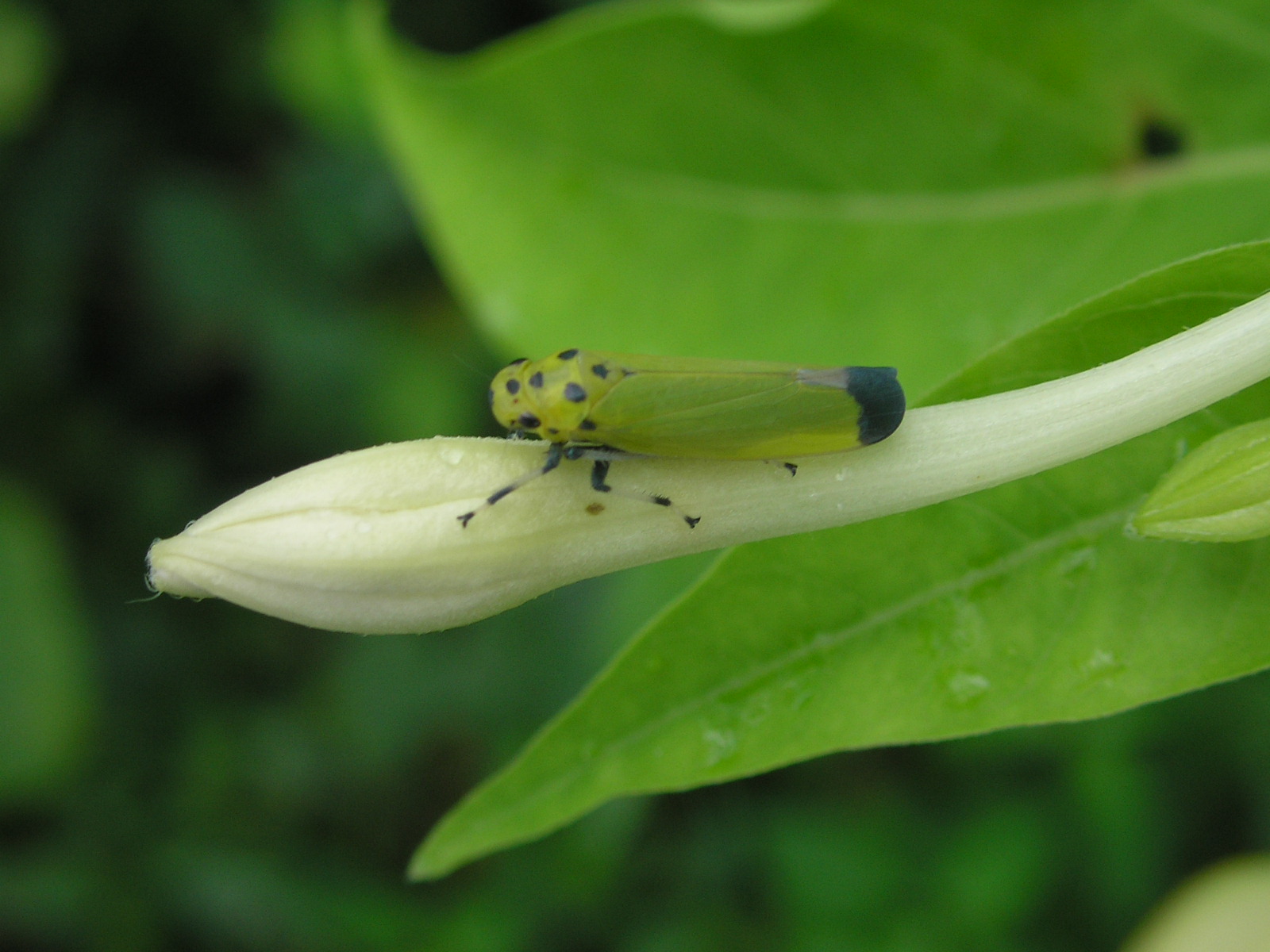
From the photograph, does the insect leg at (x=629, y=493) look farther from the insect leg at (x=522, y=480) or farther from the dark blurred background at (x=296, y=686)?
the dark blurred background at (x=296, y=686)

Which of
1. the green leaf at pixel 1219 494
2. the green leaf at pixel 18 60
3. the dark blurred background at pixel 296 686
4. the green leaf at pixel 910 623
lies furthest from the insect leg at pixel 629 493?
the green leaf at pixel 18 60

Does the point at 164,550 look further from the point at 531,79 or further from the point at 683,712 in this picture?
the point at 531,79

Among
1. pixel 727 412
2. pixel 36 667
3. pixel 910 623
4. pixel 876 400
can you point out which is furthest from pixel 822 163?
pixel 36 667

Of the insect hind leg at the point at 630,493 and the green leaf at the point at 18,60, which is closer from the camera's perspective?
the insect hind leg at the point at 630,493

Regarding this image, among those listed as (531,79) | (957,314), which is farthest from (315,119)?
(957,314)

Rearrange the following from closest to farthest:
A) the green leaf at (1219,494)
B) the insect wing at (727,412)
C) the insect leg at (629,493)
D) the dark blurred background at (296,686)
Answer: the green leaf at (1219,494) < the insect leg at (629,493) < the insect wing at (727,412) < the dark blurred background at (296,686)

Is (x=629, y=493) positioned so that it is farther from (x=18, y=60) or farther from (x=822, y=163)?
(x=18, y=60)
